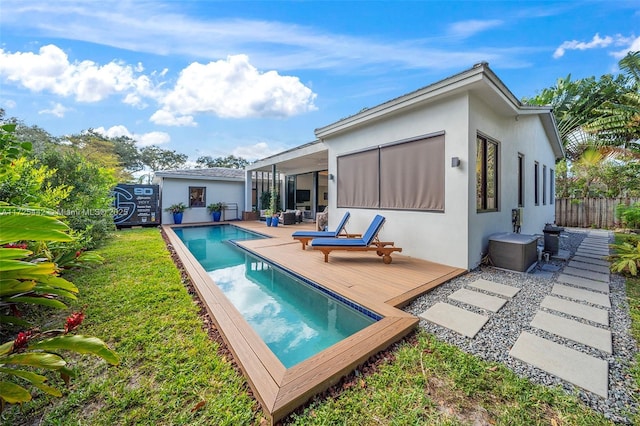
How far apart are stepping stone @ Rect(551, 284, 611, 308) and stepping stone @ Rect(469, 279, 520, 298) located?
1.87 feet

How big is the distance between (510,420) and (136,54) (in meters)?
14.3

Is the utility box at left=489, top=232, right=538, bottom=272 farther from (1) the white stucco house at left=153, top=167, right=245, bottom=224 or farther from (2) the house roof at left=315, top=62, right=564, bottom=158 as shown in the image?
(1) the white stucco house at left=153, top=167, right=245, bottom=224

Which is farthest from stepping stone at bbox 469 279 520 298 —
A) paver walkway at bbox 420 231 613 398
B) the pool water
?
the pool water

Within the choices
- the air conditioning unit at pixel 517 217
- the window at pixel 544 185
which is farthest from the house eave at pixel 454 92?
the window at pixel 544 185

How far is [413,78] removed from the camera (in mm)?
10133

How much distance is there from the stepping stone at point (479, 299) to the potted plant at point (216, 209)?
46.2 ft

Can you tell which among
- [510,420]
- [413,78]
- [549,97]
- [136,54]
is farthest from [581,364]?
[549,97]

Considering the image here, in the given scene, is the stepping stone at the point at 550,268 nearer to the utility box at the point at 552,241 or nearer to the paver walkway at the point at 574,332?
the paver walkway at the point at 574,332

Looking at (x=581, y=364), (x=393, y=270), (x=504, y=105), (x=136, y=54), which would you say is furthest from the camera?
(x=136, y=54)

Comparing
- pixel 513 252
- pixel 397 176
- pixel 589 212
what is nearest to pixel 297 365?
pixel 513 252

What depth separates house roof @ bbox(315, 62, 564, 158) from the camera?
4477 millimetres

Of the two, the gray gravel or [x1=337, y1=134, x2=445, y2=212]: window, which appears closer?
the gray gravel

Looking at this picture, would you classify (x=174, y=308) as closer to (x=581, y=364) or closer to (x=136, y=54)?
(x=581, y=364)

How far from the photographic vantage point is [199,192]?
1498 centimetres
